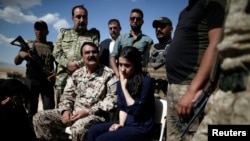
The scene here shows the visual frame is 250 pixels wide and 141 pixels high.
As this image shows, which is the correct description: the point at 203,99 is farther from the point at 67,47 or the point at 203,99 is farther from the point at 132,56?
the point at 67,47

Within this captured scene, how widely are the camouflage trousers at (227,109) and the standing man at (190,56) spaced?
596mm

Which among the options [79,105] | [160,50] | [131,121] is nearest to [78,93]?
[79,105]

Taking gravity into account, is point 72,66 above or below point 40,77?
above

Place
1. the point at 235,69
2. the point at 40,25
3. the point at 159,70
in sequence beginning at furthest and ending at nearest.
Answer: the point at 40,25 → the point at 159,70 → the point at 235,69

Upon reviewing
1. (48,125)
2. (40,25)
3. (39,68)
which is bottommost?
(48,125)

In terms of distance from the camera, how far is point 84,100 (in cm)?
373

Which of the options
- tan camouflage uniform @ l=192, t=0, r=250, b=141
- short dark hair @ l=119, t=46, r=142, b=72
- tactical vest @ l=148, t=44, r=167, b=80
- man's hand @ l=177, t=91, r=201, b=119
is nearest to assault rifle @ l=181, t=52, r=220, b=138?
man's hand @ l=177, t=91, r=201, b=119

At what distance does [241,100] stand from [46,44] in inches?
192

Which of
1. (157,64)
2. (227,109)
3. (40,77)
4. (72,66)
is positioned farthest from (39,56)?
(227,109)

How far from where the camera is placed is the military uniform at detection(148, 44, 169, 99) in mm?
3977

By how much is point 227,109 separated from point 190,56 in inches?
41.8

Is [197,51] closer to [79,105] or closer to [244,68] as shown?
[244,68]

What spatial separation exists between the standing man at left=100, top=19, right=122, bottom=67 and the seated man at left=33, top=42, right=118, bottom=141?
1.36 metres

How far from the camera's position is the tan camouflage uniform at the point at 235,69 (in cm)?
94
